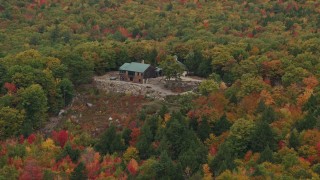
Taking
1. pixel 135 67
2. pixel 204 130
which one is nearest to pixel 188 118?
pixel 204 130

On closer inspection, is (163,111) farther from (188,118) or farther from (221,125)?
(221,125)

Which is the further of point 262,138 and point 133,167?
point 262,138

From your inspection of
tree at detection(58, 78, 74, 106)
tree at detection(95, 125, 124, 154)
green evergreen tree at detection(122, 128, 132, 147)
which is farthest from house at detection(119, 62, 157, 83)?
tree at detection(95, 125, 124, 154)

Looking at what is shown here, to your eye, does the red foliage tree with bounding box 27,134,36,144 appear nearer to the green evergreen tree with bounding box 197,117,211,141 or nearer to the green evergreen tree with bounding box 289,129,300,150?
the green evergreen tree with bounding box 197,117,211,141

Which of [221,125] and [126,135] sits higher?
[221,125]

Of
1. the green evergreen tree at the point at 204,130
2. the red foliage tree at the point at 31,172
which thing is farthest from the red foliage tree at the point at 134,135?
the red foliage tree at the point at 31,172

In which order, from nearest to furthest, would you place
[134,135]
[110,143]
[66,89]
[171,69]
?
[110,143] < [134,135] < [66,89] < [171,69]

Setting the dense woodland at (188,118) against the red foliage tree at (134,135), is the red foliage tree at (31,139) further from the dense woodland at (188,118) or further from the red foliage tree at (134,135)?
the red foliage tree at (134,135)
